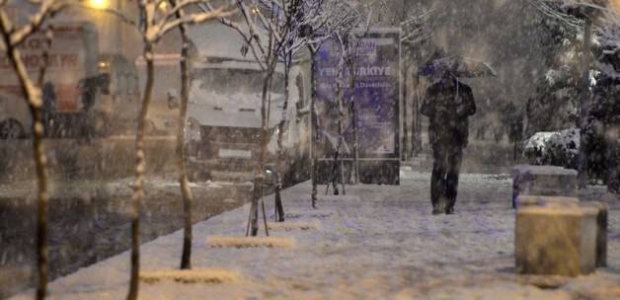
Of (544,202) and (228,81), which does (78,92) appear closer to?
(228,81)

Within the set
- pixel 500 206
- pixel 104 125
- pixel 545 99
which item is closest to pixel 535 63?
pixel 545 99

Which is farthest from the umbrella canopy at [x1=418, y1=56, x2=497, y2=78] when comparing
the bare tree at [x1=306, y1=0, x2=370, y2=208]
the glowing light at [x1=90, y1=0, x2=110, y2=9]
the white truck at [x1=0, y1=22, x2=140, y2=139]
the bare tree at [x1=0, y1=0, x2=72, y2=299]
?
the white truck at [x1=0, y1=22, x2=140, y2=139]

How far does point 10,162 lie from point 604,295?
20522 millimetres

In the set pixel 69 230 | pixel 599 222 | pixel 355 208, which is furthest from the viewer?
pixel 355 208

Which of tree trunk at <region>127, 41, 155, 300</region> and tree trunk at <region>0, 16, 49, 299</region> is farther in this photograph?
tree trunk at <region>127, 41, 155, 300</region>

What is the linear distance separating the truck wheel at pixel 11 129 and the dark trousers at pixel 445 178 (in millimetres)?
20572

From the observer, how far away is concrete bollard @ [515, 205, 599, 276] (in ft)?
26.4

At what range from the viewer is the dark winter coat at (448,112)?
14398 millimetres

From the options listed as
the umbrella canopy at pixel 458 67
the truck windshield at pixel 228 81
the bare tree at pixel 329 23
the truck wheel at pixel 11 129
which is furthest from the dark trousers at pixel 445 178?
the truck wheel at pixel 11 129

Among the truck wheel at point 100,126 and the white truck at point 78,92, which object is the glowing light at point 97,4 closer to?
the white truck at point 78,92

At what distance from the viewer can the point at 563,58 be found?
27.4 meters

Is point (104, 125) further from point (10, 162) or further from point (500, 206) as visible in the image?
point (500, 206)

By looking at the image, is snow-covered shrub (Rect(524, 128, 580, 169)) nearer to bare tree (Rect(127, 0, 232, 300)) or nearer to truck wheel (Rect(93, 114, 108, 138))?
truck wheel (Rect(93, 114, 108, 138))

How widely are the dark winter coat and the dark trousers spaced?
0.39 ft
